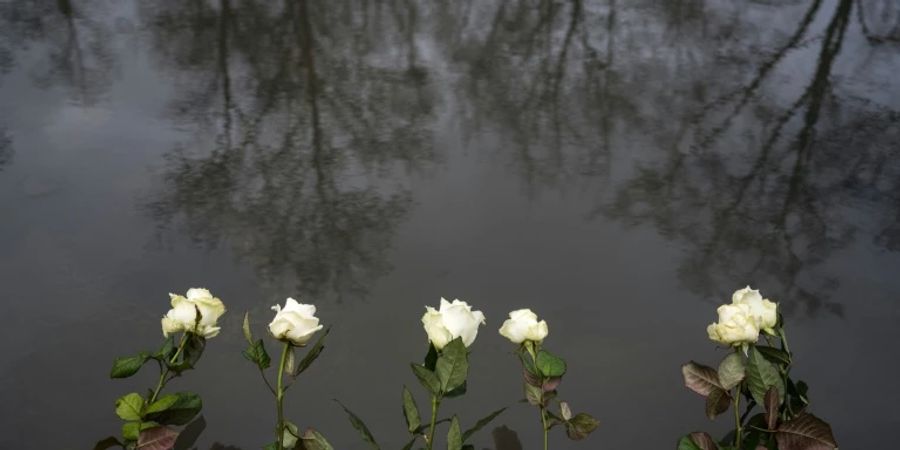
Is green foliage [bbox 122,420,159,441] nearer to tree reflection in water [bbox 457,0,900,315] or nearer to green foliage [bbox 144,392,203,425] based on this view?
green foliage [bbox 144,392,203,425]

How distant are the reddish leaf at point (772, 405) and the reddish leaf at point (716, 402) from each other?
101 mm

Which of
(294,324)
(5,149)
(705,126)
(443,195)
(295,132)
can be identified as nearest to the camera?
(294,324)

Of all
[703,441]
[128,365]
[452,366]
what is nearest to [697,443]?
[703,441]

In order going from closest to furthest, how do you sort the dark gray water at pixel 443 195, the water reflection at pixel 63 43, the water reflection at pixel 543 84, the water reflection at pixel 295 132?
the dark gray water at pixel 443 195 < the water reflection at pixel 295 132 < the water reflection at pixel 543 84 < the water reflection at pixel 63 43

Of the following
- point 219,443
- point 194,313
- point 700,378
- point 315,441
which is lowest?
point 219,443

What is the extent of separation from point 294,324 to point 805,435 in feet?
3.12

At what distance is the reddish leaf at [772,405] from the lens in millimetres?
1662

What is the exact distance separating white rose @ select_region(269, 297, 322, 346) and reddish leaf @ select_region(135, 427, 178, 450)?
30 cm

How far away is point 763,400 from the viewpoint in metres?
1.71

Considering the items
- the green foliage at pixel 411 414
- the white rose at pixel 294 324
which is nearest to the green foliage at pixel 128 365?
the white rose at pixel 294 324

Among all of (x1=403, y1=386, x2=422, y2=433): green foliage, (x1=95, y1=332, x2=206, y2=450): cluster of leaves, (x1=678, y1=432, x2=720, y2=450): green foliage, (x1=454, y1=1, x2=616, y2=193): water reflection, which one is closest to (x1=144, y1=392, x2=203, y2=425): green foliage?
(x1=95, y1=332, x2=206, y2=450): cluster of leaves

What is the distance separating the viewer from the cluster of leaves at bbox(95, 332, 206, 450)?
168 cm

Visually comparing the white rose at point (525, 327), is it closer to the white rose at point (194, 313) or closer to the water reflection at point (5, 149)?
the white rose at point (194, 313)

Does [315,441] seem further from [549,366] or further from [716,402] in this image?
[716,402]
